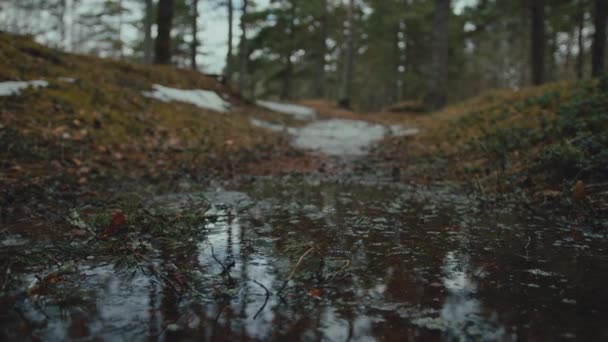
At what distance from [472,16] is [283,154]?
12488 mm

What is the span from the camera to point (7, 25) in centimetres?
732

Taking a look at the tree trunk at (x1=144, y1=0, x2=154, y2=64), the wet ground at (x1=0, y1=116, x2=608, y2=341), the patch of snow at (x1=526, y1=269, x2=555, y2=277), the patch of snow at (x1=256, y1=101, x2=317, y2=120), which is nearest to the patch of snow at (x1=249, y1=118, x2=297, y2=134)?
the patch of snow at (x1=256, y1=101, x2=317, y2=120)

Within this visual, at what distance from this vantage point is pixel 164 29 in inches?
446

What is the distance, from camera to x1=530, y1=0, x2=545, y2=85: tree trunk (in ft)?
41.9

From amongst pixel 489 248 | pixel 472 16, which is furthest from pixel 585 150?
pixel 472 16

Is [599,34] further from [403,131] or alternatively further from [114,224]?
[114,224]

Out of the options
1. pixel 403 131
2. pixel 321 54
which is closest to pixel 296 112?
pixel 403 131

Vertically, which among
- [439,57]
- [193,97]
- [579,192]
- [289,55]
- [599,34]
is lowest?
[579,192]

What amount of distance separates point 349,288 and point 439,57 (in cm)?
1358

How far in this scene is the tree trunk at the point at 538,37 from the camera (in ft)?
41.9

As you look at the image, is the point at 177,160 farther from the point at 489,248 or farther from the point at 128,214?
the point at 489,248

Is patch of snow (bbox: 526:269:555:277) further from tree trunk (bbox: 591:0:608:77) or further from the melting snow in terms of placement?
tree trunk (bbox: 591:0:608:77)

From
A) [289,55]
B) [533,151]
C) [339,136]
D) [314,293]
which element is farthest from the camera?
[289,55]

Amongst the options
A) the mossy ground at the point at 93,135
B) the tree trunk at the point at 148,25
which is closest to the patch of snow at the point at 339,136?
the mossy ground at the point at 93,135
